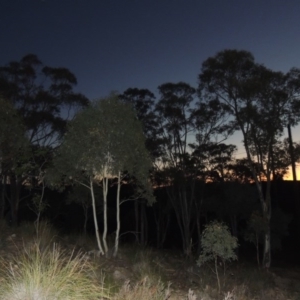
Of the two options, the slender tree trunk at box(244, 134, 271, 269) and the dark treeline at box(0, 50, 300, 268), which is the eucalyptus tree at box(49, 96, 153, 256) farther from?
the slender tree trunk at box(244, 134, 271, 269)

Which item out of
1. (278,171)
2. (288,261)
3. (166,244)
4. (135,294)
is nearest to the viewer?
(135,294)

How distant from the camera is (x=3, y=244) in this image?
506 inches

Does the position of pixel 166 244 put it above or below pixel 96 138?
below

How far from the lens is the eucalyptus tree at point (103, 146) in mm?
15992

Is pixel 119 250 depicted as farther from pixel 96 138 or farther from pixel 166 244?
pixel 166 244

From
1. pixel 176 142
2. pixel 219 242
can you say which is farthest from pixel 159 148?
pixel 219 242

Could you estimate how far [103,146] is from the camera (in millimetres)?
15953

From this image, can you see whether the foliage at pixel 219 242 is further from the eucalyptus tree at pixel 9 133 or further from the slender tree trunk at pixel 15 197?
the slender tree trunk at pixel 15 197

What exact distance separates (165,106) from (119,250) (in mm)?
19302

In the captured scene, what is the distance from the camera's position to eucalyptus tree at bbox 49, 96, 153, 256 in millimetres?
15992

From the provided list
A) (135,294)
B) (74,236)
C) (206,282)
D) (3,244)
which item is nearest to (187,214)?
(74,236)

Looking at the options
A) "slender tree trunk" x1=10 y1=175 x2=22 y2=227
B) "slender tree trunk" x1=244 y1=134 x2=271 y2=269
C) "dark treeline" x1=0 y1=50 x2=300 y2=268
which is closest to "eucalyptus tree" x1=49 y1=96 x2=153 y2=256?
"dark treeline" x1=0 y1=50 x2=300 y2=268

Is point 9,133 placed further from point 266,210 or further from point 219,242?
point 266,210

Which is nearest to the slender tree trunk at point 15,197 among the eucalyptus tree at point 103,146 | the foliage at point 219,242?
the eucalyptus tree at point 103,146
